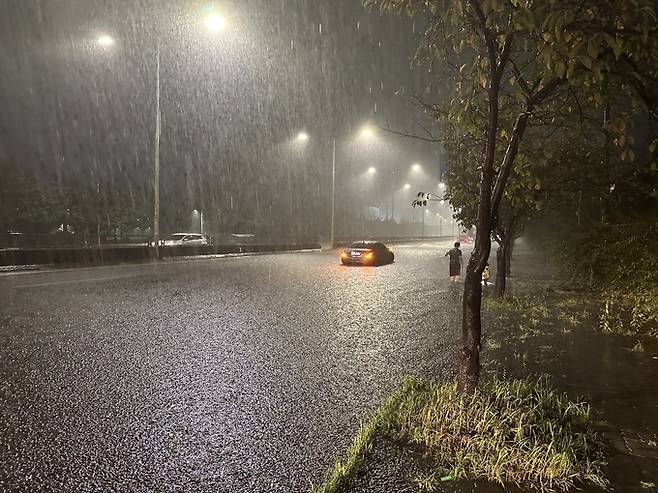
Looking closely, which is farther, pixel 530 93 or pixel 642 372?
pixel 642 372

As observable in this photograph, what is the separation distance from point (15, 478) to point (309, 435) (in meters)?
2.07

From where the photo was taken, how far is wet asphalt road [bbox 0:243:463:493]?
3.66 m

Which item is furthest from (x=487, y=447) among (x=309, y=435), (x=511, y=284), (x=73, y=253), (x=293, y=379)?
(x=73, y=253)

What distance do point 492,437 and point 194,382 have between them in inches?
130

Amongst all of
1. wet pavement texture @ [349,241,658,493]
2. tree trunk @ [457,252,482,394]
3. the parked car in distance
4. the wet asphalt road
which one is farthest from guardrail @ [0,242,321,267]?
tree trunk @ [457,252,482,394]

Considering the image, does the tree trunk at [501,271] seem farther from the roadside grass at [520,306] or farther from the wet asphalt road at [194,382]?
the wet asphalt road at [194,382]

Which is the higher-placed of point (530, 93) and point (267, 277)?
point (530, 93)

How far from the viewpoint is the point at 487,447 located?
12.2 feet

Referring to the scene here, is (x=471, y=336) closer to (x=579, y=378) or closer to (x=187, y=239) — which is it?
(x=579, y=378)

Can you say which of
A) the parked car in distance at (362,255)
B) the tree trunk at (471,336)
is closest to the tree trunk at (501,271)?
the tree trunk at (471,336)

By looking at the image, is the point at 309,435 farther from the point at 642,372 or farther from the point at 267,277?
the point at 267,277

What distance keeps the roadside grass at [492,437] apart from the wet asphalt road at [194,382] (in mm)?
293

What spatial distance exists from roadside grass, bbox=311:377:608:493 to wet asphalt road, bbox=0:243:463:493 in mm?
293

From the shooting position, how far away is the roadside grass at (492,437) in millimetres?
3441
